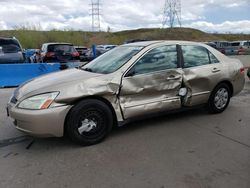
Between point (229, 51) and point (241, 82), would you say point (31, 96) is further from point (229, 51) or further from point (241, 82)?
point (229, 51)

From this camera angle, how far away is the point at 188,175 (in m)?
3.33

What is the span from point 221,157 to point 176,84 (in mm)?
1611

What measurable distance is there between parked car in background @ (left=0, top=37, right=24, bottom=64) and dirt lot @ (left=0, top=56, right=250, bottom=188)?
6.34 m

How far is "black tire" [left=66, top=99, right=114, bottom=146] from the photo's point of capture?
4.04 meters

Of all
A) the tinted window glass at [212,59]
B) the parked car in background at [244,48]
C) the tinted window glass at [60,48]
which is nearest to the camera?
the tinted window glass at [212,59]

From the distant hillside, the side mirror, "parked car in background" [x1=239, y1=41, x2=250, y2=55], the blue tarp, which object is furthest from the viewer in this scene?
the distant hillside

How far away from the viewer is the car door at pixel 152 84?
4500 mm

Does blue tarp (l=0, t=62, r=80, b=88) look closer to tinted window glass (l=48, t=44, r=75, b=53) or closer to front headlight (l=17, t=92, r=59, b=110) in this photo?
tinted window glass (l=48, t=44, r=75, b=53)

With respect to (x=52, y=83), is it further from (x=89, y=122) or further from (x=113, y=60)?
(x=113, y=60)

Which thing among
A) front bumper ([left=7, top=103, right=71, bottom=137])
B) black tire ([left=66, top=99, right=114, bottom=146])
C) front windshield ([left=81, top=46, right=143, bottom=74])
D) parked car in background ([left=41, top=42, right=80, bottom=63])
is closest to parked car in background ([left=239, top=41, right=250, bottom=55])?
parked car in background ([left=41, top=42, right=80, bottom=63])

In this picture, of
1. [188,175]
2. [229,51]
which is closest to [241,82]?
[188,175]

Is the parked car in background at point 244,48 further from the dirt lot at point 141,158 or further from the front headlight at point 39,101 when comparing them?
the front headlight at point 39,101

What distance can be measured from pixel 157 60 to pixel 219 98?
5.77ft

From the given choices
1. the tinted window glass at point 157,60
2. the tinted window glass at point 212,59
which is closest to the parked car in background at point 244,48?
the tinted window glass at point 212,59
